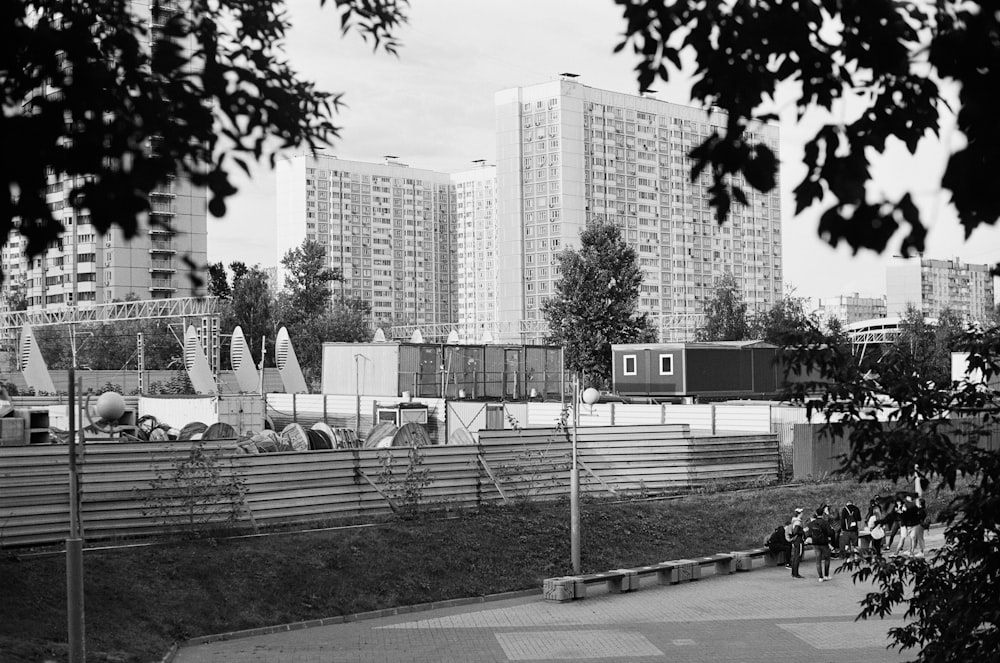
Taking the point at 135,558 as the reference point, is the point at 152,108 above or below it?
above

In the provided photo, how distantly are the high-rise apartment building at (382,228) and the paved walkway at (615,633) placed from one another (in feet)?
429

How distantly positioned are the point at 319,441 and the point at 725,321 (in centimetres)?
5519

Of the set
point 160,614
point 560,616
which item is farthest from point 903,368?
point 160,614

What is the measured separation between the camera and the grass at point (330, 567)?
1794cm

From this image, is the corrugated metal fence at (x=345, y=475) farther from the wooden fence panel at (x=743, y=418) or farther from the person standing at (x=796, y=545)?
the person standing at (x=796, y=545)

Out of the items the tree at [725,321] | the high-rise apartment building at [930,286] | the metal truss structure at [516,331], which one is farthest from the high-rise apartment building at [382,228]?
the high-rise apartment building at [930,286]

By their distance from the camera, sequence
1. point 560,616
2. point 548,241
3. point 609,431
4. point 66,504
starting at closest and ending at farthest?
point 560,616 < point 66,504 < point 609,431 < point 548,241

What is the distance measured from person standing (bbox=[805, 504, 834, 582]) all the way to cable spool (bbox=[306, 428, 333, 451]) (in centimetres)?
1511

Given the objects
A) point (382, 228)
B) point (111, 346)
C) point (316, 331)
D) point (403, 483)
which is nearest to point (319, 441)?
point (403, 483)

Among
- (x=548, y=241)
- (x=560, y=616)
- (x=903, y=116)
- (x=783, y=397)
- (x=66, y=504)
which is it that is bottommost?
(x=560, y=616)

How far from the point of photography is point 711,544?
2669cm

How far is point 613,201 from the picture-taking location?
121250mm

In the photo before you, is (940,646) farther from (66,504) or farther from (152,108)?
(66,504)

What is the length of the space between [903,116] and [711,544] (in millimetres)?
21430
